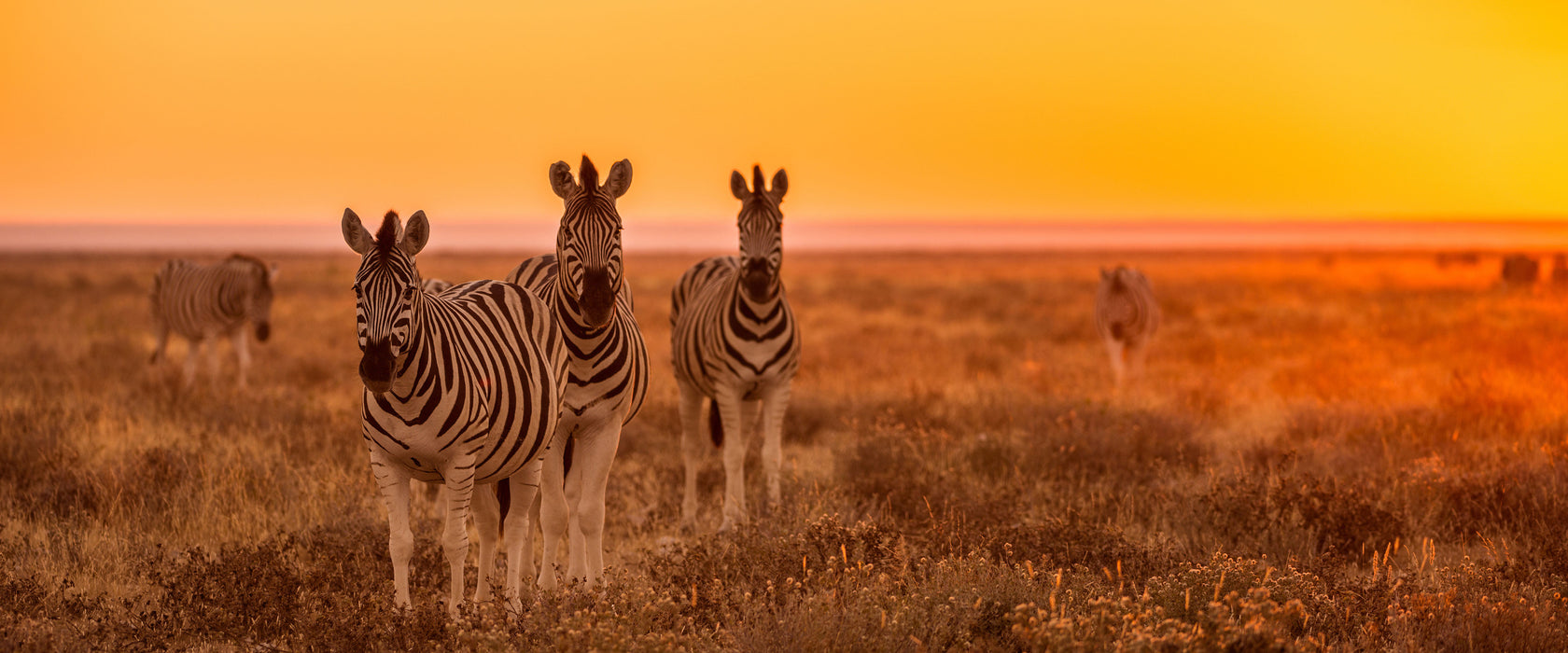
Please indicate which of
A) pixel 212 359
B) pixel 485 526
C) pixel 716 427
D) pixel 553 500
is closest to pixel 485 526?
pixel 485 526

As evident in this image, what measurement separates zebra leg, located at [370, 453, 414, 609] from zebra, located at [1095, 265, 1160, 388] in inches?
432

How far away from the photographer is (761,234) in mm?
7055

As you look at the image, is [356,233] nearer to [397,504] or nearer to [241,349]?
[397,504]

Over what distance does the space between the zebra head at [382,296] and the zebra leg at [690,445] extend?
3738 millimetres

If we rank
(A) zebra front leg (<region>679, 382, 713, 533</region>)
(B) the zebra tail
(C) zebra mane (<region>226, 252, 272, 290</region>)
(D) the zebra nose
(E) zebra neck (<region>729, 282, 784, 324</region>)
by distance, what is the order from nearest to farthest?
(D) the zebra nose
(E) zebra neck (<region>729, 282, 784, 324</region>)
(A) zebra front leg (<region>679, 382, 713, 533</region>)
(B) the zebra tail
(C) zebra mane (<region>226, 252, 272, 290</region>)

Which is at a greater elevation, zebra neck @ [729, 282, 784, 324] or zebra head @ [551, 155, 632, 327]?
zebra head @ [551, 155, 632, 327]

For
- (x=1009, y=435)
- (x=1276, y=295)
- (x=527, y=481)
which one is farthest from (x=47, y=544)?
(x=1276, y=295)

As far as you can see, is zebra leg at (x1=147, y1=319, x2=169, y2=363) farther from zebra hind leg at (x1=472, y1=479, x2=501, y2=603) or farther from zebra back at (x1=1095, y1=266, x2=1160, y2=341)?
zebra back at (x1=1095, y1=266, x2=1160, y2=341)

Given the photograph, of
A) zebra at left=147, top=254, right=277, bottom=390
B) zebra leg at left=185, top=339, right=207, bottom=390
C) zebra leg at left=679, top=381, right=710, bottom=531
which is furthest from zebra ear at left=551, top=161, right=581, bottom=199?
zebra at left=147, top=254, right=277, bottom=390

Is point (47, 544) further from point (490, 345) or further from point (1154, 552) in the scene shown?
point (1154, 552)

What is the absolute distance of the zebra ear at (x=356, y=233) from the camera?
427 centimetres

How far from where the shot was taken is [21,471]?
317 inches

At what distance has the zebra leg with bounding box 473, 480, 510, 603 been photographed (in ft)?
17.7

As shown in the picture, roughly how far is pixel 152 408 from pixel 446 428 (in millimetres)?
8158
